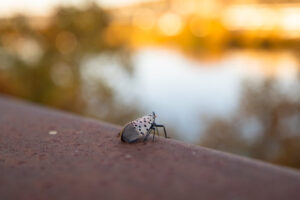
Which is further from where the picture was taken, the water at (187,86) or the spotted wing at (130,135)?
the water at (187,86)

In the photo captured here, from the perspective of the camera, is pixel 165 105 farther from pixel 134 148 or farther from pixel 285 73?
pixel 134 148

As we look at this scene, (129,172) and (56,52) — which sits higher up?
(56,52)

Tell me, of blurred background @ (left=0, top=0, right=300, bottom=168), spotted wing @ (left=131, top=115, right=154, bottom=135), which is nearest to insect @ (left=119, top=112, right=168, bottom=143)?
spotted wing @ (left=131, top=115, right=154, bottom=135)

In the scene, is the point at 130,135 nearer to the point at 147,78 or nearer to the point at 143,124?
the point at 143,124

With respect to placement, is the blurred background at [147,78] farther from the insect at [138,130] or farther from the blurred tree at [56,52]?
the insect at [138,130]

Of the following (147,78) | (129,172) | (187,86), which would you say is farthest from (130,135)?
(147,78)

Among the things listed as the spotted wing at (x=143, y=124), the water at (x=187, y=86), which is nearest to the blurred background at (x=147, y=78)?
the water at (x=187, y=86)

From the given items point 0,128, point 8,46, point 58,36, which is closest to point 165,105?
point 58,36
